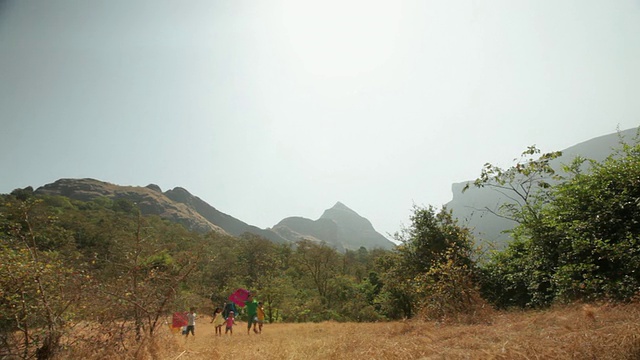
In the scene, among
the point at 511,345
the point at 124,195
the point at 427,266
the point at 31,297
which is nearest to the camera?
the point at 511,345

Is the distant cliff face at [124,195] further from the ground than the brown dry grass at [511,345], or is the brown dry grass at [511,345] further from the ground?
the distant cliff face at [124,195]

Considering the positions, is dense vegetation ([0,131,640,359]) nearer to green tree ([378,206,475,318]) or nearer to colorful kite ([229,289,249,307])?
green tree ([378,206,475,318])

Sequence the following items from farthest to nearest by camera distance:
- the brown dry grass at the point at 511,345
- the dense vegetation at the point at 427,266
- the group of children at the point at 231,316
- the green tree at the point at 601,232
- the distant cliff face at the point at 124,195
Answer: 1. the distant cliff face at the point at 124,195
2. the group of children at the point at 231,316
3. the green tree at the point at 601,232
4. the dense vegetation at the point at 427,266
5. the brown dry grass at the point at 511,345

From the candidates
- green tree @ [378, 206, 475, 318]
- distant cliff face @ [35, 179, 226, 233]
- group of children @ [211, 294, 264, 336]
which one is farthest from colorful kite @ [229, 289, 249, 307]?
distant cliff face @ [35, 179, 226, 233]

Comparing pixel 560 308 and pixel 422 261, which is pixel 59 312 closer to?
pixel 560 308

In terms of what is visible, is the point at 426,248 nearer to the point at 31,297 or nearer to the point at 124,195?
the point at 31,297

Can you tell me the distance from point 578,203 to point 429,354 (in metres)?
8.45

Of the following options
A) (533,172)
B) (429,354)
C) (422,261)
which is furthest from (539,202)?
(429,354)

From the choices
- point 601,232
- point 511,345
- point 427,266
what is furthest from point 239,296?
point 601,232

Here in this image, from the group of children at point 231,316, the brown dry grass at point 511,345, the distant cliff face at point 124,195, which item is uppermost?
the distant cliff face at point 124,195

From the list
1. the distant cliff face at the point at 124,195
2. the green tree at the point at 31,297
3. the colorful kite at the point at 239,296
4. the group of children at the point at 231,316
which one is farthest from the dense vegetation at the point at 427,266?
the distant cliff face at the point at 124,195

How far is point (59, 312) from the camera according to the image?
625 centimetres

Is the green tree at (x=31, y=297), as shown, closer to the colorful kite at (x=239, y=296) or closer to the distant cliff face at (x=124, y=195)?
the colorful kite at (x=239, y=296)

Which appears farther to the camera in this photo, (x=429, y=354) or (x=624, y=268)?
(x=624, y=268)
